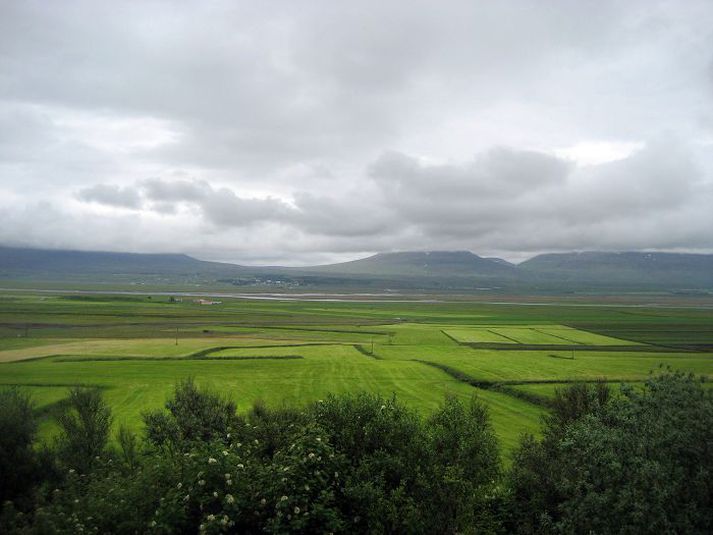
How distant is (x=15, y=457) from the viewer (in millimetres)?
27891

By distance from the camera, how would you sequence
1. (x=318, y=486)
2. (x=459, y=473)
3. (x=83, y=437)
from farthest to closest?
(x=83, y=437) → (x=459, y=473) → (x=318, y=486)

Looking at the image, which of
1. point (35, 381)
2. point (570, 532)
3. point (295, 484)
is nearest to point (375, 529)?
point (295, 484)

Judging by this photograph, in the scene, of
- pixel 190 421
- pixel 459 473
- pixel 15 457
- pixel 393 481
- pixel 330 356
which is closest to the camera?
pixel 459 473

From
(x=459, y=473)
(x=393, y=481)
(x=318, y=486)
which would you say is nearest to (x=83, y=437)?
(x=318, y=486)

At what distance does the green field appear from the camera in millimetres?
67375

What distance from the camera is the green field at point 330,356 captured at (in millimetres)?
67375

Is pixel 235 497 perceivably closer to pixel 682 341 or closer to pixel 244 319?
pixel 682 341

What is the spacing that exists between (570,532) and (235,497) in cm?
1406

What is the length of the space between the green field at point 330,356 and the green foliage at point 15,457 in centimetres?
2179

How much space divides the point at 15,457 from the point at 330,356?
71.5 meters

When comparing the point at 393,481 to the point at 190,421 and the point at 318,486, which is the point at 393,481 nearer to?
the point at 318,486

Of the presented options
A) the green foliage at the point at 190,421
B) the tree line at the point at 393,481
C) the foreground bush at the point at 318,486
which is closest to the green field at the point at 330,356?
the foreground bush at the point at 318,486

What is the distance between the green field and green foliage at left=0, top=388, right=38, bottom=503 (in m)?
21.8

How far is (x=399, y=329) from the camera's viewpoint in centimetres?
14775
